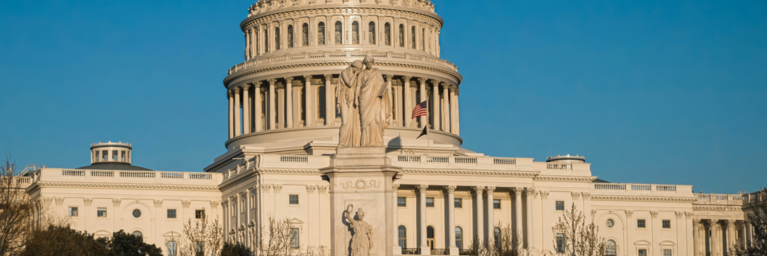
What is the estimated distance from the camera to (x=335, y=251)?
47.9 m

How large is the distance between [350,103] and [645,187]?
93159mm

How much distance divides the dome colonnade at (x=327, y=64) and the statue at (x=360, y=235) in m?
90.9

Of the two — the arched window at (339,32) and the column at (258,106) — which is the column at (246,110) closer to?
the column at (258,106)

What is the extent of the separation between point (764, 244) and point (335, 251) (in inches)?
1578

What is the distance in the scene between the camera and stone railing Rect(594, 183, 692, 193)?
138 m

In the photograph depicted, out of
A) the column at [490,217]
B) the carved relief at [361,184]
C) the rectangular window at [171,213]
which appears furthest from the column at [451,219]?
the carved relief at [361,184]

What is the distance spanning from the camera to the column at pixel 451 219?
124 metres

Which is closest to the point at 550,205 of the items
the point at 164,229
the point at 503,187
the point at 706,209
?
the point at 503,187

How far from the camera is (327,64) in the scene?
140 meters

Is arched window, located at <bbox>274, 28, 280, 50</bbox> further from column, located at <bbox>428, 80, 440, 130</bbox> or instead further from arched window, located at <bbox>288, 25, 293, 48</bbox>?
column, located at <bbox>428, 80, 440, 130</bbox>

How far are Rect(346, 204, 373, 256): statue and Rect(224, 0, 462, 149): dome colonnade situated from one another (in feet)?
298

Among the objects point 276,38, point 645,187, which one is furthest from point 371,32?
point 645,187

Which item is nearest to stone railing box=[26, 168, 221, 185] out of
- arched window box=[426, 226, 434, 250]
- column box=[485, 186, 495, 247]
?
arched window box=[426, 226, 434, 250]

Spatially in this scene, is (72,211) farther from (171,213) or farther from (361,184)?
(361,184)
